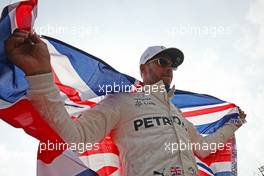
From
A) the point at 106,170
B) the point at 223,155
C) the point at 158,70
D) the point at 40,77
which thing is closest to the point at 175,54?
the point at 158,70

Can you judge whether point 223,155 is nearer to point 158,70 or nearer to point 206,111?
point 206,111

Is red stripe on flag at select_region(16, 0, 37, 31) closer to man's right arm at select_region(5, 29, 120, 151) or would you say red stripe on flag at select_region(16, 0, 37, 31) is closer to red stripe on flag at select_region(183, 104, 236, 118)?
man's right arm at select_region(5, 29, 120, 151)

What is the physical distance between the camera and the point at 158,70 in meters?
4.20

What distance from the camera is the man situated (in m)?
2.55

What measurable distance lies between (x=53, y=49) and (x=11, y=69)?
1403 mm

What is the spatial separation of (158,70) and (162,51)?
0.22 meters

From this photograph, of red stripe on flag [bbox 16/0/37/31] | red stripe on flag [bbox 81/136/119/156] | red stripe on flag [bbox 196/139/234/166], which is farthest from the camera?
red stripe on flag [bbox 196/139/234/166]

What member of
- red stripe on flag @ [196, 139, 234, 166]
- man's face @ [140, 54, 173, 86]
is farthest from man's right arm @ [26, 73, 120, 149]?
red stripe on flag @ [196, 139, 234, 166]

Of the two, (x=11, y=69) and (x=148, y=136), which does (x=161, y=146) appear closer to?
(x=148, y=136)

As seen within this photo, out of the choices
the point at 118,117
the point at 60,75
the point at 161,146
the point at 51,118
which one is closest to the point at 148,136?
the point at 161,146

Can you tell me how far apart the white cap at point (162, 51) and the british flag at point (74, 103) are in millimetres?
447

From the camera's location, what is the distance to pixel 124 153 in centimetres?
335

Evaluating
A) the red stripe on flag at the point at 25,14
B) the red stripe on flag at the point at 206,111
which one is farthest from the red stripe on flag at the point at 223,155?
the red stripe on flag at the point at 25,14

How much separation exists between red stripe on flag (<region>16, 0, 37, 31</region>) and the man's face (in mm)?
1611
